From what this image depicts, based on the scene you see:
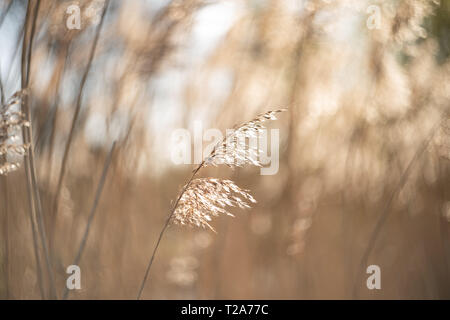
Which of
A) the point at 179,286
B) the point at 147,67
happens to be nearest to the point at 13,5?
the point at 147,67

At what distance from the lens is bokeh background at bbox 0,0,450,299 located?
1.48 m

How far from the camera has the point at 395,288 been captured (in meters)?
2.40

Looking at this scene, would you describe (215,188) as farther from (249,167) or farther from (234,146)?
(249,167)

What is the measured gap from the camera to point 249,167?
2.09 m

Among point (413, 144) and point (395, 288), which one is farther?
point (395, 288)

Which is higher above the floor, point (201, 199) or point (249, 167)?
point (249, 167)

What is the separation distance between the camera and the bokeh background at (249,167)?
4.87 feet

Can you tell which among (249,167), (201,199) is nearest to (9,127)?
(201,199)

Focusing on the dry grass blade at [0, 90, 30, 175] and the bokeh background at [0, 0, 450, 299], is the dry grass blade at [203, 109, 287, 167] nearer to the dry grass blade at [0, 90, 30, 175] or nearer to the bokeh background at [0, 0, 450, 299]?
the dry grass blade at [0, 90, 30, 175]
